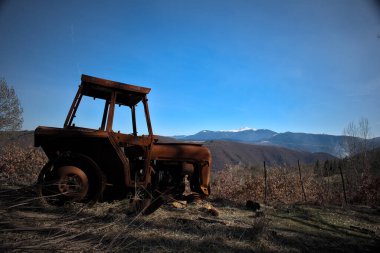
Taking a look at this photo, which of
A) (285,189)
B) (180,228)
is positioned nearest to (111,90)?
(180,228)

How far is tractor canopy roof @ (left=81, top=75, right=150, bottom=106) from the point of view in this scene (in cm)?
527

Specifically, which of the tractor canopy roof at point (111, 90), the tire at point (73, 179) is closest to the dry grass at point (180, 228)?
the tire at point (73, 179)

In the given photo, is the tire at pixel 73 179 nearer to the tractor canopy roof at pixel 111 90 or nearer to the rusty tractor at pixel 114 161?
the rusty tractor at pixel 114 161

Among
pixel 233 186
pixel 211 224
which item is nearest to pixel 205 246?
pixel 211 224

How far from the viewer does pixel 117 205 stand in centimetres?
527

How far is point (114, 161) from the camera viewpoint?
5.21 metres

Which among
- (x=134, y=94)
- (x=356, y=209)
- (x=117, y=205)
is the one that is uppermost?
(x=134, y=94)

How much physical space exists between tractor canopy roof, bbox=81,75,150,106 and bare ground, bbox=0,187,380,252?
2.14 m

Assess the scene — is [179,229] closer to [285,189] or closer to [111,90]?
[111,90]

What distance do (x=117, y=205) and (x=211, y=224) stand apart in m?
1.78

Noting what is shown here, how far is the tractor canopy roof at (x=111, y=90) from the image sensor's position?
→ 527cm

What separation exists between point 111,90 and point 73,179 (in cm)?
179

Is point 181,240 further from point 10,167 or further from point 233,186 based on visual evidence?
point 10,167

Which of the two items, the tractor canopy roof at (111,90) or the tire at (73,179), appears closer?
the tire at (73,179)
